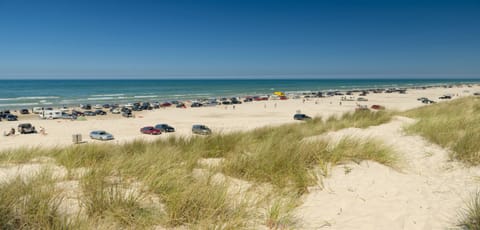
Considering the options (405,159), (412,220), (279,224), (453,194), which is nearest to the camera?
(279,224)

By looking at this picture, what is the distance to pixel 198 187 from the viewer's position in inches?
138

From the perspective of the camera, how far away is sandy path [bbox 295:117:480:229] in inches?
135

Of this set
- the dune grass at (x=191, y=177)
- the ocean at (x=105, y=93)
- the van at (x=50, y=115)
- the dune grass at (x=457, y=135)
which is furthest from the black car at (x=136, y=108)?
the dune grass at (x=457, y=135)

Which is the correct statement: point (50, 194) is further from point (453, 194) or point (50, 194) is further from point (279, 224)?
point (453, 194)

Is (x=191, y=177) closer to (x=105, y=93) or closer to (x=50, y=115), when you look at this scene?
(x=50, y=115)

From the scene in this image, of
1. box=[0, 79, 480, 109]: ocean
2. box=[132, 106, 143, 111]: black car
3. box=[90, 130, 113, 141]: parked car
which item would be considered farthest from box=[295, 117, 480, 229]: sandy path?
box=[0, 79, 480, 109]: ocean

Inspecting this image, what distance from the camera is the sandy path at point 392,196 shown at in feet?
11.2

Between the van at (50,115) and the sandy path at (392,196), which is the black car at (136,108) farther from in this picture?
the sandy path at (392,196)

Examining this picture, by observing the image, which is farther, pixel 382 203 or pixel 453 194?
pixel 453 194

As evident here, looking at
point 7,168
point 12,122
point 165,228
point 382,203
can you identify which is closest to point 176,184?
point 165,228

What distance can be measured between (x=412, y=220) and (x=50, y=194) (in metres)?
4.57

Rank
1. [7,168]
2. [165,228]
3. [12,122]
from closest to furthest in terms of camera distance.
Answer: [165,228], [7,168], [12,122]

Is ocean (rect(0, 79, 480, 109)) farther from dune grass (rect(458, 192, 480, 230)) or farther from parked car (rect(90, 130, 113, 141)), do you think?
dune grass (rect(458, 192, 480, 230))

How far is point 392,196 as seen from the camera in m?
4.14
